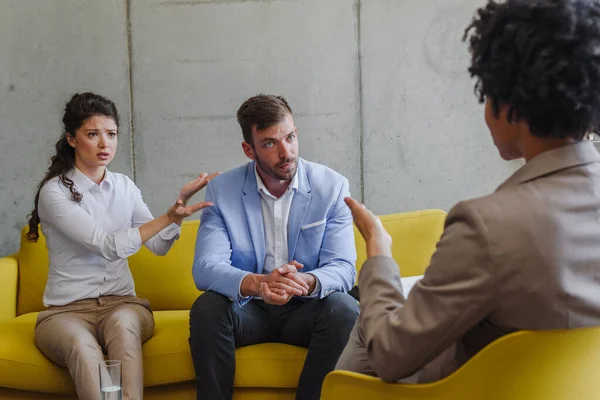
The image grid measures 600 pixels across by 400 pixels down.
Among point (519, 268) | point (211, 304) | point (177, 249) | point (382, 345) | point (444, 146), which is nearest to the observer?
point (519, 268)

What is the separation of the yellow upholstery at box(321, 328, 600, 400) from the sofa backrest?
6.74 feet

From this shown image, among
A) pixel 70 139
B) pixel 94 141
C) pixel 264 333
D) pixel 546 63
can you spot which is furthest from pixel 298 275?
pixel 546 63

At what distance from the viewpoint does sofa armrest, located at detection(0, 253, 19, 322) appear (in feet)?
11.5

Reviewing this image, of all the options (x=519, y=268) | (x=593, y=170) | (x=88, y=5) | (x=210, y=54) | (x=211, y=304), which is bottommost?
(x=211, y=304)

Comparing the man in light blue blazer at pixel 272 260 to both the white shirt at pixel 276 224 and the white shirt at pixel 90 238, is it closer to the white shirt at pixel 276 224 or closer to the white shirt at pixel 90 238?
the white shirt at pixel 276 224

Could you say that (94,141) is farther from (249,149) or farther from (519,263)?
(519,263)

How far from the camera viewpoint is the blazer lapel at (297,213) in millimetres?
3100

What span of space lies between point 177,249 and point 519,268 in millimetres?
2487

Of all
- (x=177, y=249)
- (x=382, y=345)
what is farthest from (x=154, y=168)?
(x=382, y=345)

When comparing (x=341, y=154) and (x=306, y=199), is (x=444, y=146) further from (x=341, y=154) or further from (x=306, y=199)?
(x=306, y=199)

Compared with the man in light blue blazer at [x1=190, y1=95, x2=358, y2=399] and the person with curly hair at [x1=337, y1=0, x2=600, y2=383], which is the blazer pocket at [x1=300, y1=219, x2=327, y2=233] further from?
the person with curly hair at [x1=337, y1=0, x2=600, y2=383]

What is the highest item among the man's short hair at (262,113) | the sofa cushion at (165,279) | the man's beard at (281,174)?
the man's short hair at (262,113)

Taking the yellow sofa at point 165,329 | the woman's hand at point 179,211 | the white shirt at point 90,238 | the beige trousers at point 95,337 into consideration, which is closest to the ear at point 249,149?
the woman's hand at point 179,211

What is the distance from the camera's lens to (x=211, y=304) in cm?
290
